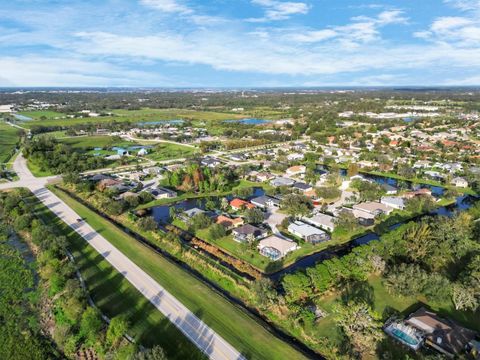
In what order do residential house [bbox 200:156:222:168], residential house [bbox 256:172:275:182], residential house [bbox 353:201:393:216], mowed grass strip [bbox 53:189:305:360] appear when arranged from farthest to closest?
residential house [bbox 200:156:222:168], residential house [bbox 256:172:275:182], residential house [bbox 353:201:393:216], mowed grass strip [bbox 53:189:305:360]

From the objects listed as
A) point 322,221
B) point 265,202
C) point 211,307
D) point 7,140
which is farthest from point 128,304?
point 7,140

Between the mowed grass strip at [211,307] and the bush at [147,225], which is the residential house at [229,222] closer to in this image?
the bush at [147,225]

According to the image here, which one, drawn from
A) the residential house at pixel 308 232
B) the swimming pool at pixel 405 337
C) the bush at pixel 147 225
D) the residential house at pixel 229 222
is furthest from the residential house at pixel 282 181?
the swimming pool at pixel 405 337

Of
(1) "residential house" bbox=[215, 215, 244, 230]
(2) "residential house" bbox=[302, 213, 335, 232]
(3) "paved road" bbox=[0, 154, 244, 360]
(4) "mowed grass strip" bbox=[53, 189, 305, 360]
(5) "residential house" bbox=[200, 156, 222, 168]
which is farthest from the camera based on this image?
(5) "residential house" bbox=[200, 156, 222, 168]

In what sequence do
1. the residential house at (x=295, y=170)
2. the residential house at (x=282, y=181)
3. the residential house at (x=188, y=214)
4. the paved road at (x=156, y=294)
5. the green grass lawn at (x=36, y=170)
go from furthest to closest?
the residential house at (x=295, y=170)
the green grass lawn at (x=36, y=170)
the residential house at (x=282, y=181)
the residential house at (x=188, y=214)
the paved road at (x=156, y=294)

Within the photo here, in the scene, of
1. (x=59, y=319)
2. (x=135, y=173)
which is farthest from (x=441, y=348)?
(x=135, y=173)

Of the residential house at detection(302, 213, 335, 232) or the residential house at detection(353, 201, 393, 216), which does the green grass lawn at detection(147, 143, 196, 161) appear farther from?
the residential house at detection(353, 201, 393, 216)

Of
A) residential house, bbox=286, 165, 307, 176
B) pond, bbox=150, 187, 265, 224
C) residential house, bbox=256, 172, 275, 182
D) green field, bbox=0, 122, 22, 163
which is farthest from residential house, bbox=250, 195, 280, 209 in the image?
green field, bbox=0, 122, 22, 163
